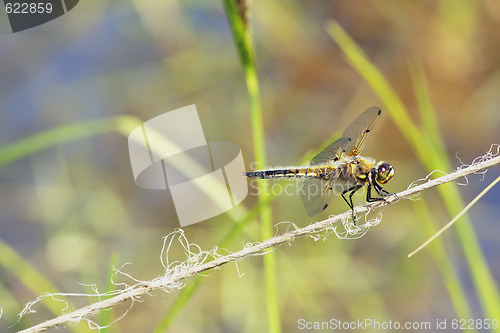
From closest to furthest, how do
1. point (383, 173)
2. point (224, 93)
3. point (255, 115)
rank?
point (255, 115) → point (383, 173) → point (224, 93)

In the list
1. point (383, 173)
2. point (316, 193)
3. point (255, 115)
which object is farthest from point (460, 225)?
point (255, 115)

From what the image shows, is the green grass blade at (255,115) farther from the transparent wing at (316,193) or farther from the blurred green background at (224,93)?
the blurred green background at (224,93)

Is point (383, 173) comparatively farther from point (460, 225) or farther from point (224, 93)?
point (224, 93)

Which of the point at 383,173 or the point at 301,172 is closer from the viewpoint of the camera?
the point at 383,173

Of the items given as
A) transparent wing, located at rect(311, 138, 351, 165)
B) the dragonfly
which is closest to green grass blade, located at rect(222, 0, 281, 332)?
→ the dragonfly

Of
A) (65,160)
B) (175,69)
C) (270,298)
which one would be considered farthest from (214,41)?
(270,298)

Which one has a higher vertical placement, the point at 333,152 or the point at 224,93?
the point at 333,152

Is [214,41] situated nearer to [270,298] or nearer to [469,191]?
[469,191]
